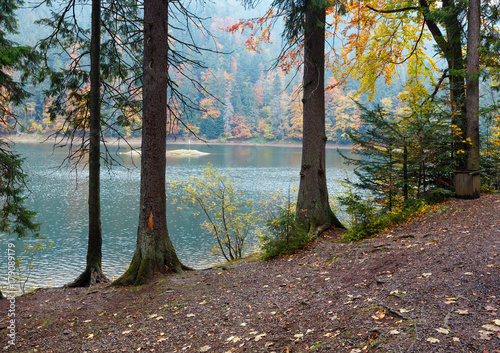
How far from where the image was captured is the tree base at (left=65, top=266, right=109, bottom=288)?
20.5ft

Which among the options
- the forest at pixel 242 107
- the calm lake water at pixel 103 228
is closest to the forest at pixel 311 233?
the calm lake water at pixel 103 228

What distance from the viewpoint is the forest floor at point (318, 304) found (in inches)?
99.7

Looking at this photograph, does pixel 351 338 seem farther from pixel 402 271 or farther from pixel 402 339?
pixel 402 271

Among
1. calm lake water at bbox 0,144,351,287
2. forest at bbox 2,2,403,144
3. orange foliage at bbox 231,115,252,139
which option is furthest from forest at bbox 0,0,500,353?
orange foliage at bbox 231,115,252,139

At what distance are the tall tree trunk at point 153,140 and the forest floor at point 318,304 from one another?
0.53 m

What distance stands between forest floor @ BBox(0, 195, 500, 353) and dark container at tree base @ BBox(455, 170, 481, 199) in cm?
67

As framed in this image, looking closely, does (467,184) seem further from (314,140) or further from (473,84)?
(314,140)

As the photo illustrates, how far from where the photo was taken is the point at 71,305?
189 inches

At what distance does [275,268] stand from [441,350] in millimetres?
3383

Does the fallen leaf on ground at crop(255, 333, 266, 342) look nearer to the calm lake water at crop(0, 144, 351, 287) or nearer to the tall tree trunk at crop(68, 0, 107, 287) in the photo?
the calm lake water at crop(0, 144, 351, 287)

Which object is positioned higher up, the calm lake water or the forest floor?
the forest floor

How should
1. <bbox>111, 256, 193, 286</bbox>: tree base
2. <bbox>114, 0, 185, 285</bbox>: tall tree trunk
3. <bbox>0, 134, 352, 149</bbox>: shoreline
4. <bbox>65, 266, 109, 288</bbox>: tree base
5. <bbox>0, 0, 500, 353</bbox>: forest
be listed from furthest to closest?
<bbox>0, 134, 352, 149</bbox>: shoreline → <bbox>65, 266, 109, 288</bbox>: tree base → <bbox>114, 0, 185, 285</bbox>: tall tree trunk → <bbox>111, 256, 193, 286</bbox>: tree base → <bbox>0, 0, 500, 353</bbox>: forest

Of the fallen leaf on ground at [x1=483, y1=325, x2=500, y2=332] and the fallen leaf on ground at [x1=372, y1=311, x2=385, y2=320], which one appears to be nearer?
the fallen leaf on ground at [x1=483, y1=325, x2=500, y2=332]

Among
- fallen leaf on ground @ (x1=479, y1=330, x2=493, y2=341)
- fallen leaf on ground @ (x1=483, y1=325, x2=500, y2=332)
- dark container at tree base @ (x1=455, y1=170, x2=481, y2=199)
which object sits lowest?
fallen leaf on ground @ (x1=479, y1=330, x2=493, y2=341)
